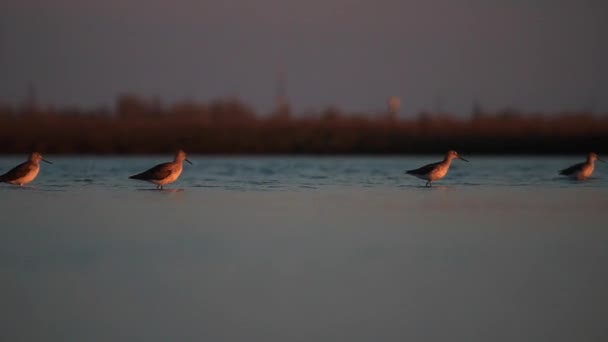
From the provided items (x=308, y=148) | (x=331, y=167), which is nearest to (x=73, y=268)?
(x=331, y=167)

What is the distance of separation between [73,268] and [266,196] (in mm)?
6114

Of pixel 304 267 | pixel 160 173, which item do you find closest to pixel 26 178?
pixel 160 173

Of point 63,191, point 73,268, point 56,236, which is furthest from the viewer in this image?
point 63,191

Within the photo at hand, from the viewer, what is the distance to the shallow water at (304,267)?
5840mm

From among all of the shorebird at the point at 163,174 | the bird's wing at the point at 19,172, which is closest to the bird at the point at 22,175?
the bird's wing at the point at 19,172

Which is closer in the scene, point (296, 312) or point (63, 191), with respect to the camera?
point (296, 312)

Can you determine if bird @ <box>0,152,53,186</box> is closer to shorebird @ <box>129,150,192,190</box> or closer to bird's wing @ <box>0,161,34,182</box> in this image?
bird's wing @ <box>0,161,34,182</box>

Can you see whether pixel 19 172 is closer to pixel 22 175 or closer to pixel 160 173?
pixel 22 175

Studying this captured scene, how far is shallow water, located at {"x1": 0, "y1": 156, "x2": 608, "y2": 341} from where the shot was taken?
5.84m

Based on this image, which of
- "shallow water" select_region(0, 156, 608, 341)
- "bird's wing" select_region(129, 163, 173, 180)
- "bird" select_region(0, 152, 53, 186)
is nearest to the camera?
"shallow water" select_region(0, 156, 608, 341)

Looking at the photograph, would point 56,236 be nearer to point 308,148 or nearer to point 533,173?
point 533,173

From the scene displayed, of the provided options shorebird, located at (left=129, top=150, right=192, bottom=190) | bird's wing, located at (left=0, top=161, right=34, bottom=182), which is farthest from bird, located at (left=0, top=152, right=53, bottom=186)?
shorebird, located at (left=129, top=150, right=192, bottom=190)

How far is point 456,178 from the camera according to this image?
58.1 feet

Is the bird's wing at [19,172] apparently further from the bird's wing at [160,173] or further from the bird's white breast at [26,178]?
the bird's wing at [160,173]
